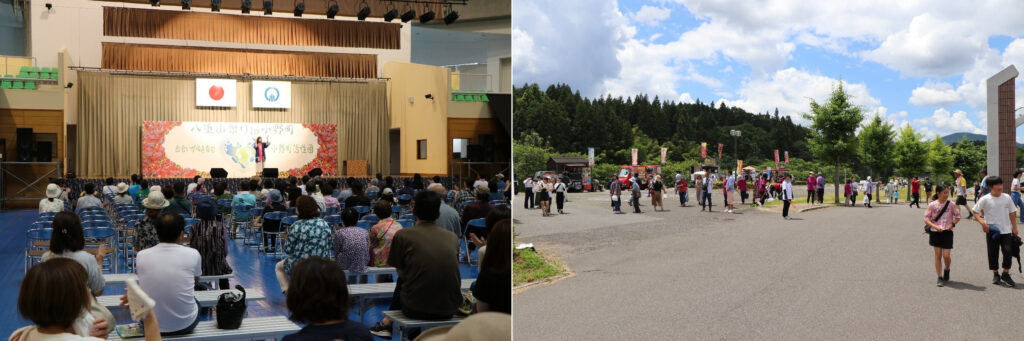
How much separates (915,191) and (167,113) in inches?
765

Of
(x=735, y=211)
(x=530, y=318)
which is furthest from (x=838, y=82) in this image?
(x=530, y=318)

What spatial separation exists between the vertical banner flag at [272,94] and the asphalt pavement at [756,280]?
47.8ft

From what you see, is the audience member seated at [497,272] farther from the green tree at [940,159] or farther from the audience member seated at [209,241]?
the green tree at [940,159]

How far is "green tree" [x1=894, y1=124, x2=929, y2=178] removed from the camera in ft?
26.6

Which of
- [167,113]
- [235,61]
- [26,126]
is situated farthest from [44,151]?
[235,61]

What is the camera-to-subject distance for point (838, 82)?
9367mm

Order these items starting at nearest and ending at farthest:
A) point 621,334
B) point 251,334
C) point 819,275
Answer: point 251,334
point 621,334
point 819,275

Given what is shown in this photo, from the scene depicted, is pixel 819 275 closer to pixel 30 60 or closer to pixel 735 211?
pixel 735 211

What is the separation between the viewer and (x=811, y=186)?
369 inches

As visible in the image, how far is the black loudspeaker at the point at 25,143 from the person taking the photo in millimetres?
17469

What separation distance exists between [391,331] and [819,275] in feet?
19.6

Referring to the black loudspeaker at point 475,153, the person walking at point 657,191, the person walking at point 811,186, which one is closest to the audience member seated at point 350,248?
the person walking at point 657,191

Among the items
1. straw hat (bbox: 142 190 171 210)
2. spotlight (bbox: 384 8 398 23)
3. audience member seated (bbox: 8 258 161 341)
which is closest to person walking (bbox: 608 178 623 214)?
straw hat (bbox: 142 190 171 210)

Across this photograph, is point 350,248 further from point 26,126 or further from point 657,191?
point 26,126
